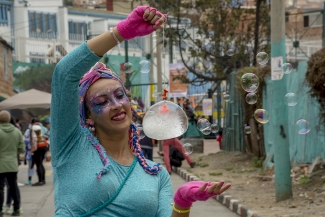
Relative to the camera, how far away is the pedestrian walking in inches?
474

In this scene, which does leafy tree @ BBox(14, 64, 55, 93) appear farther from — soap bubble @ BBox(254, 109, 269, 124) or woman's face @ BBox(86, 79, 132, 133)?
woman's face @ BBox(86, 79, 132, 133)

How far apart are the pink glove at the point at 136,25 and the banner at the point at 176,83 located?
1962 centimetres

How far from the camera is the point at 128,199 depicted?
3217 mm

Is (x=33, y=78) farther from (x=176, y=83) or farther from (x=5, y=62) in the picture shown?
(x=176, y=83)

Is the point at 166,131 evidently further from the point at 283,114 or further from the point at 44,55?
the point at 44,55

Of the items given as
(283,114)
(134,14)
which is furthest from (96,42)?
(283,114)

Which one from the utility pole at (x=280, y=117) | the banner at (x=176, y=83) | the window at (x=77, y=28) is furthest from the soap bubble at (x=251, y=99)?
the window at (x=77, y=28)

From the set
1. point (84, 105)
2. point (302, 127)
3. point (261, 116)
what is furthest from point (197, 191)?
point (302, 127)

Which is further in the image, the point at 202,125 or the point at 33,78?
the point at 33,78

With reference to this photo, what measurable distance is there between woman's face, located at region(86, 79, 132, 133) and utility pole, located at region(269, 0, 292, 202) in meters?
8.31

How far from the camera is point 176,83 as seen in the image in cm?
2455

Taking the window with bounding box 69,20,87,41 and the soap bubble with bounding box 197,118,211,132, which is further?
the window with bounding box 69,20,87,41

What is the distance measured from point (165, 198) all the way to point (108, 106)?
51 centimetres

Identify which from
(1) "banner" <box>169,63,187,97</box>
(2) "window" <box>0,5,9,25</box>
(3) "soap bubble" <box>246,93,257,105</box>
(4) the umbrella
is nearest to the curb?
(3) "soap bubble" <box>246,93,257,105</box>
